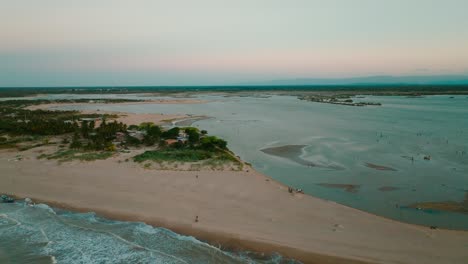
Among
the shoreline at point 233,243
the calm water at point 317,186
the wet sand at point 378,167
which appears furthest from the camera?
the wet sand at point 378,167

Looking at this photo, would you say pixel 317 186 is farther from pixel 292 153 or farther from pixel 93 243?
pixel 93 243

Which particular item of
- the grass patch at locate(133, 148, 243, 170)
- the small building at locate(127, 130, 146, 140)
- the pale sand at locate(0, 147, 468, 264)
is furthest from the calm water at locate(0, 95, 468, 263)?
the small building at locate(127, 130, 146, 140)

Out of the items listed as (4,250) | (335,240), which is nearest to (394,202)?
(335,240)

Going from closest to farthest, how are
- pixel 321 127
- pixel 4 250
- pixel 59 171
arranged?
pixel 4 250 < pixel 59 171 < pixel 321 127

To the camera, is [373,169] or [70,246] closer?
[70,246]

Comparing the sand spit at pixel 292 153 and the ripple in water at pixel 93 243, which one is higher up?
the sand spit at pixel 292 153

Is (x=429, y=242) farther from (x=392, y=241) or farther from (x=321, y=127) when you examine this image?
(x=321, y=127)

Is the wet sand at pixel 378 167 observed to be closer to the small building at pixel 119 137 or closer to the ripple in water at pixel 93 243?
the ripple in water at pixel 93 243

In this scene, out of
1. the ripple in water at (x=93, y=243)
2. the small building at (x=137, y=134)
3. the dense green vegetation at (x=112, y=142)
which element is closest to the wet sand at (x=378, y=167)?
the dense green vegetation at (x=112, y=142)
